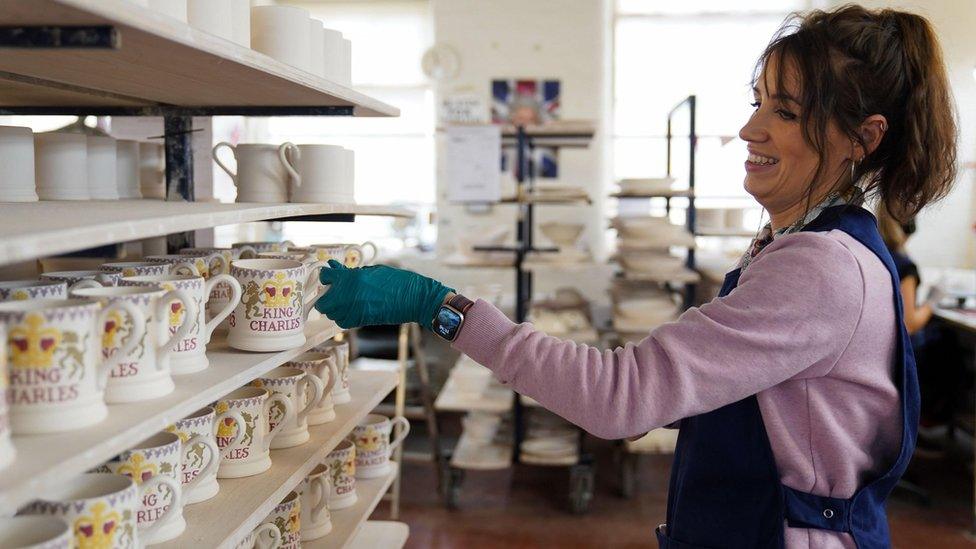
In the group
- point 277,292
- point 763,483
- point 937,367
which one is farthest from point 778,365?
point 937,367

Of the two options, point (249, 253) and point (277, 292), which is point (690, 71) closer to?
point (249, 253)

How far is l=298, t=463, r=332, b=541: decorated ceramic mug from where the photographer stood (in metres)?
1.76

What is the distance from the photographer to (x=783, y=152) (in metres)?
1.44

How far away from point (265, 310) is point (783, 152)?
88 cm

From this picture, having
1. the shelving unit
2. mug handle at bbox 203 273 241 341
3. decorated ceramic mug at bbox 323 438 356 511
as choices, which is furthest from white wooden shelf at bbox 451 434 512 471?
mug handle at bbox 203 273 241 341

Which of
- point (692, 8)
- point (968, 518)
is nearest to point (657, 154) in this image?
point (692, 8)

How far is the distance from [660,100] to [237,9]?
489 centimetres

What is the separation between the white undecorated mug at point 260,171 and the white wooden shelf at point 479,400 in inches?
96.2

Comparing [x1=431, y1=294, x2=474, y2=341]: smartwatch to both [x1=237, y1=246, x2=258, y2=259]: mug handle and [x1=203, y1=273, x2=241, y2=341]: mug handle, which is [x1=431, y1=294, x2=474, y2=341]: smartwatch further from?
[x1=237, y1=246, x2=258, y2=259]: mug handle

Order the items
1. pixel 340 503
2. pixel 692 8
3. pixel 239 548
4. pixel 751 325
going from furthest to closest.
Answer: pixel 692 8
pixel 340 503
pixel 239 548
pixel 751 325

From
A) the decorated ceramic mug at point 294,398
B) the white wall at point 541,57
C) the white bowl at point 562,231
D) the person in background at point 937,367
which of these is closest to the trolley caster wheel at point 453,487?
the white bowl at point 562,231

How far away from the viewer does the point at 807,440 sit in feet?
4.51

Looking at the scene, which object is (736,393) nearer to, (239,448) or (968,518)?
(239,448)

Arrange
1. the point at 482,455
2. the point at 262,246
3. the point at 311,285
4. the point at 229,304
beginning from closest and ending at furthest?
the point at 229,304 < the point at 311,285 < the point at 262,246 < the point at 482,455
